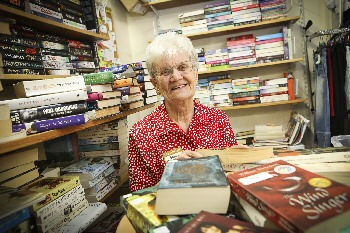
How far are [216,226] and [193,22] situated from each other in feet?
8.63

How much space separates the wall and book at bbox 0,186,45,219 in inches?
82.8

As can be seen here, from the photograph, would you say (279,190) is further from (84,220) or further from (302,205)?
(84,220)

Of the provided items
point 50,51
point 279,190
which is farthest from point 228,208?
point 50,51

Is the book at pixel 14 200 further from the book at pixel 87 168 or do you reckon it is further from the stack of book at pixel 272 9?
the stack of book at pixel 272 9

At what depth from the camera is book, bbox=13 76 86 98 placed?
3.49ft

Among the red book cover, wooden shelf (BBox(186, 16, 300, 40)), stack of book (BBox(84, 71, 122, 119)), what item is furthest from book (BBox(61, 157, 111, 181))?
wooden shelf (BBox(186, 16, 300, 40))

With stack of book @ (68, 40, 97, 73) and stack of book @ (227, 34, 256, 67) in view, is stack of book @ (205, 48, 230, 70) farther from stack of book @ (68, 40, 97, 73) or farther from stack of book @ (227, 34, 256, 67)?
stack of book @ (68, 40, 97, 73)

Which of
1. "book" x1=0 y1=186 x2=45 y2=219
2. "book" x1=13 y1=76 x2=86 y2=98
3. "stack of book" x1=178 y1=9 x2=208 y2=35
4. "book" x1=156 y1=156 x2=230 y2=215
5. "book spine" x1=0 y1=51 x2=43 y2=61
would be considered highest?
"stack of book" x1=178 y1=9 x2=208 y2=35

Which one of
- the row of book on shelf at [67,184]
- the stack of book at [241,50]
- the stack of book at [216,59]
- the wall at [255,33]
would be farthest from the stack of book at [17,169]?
the stack of book at [241,50]

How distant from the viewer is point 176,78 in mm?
1287

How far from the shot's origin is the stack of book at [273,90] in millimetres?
2611

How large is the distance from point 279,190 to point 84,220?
1097mm

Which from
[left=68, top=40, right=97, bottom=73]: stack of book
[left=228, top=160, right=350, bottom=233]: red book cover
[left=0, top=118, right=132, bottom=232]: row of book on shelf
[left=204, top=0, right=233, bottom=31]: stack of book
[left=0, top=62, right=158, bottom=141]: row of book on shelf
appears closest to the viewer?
[left=228, top=160, right=350, bottom=233]: red book cover

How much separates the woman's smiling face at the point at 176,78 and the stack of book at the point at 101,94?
0.37 metres
